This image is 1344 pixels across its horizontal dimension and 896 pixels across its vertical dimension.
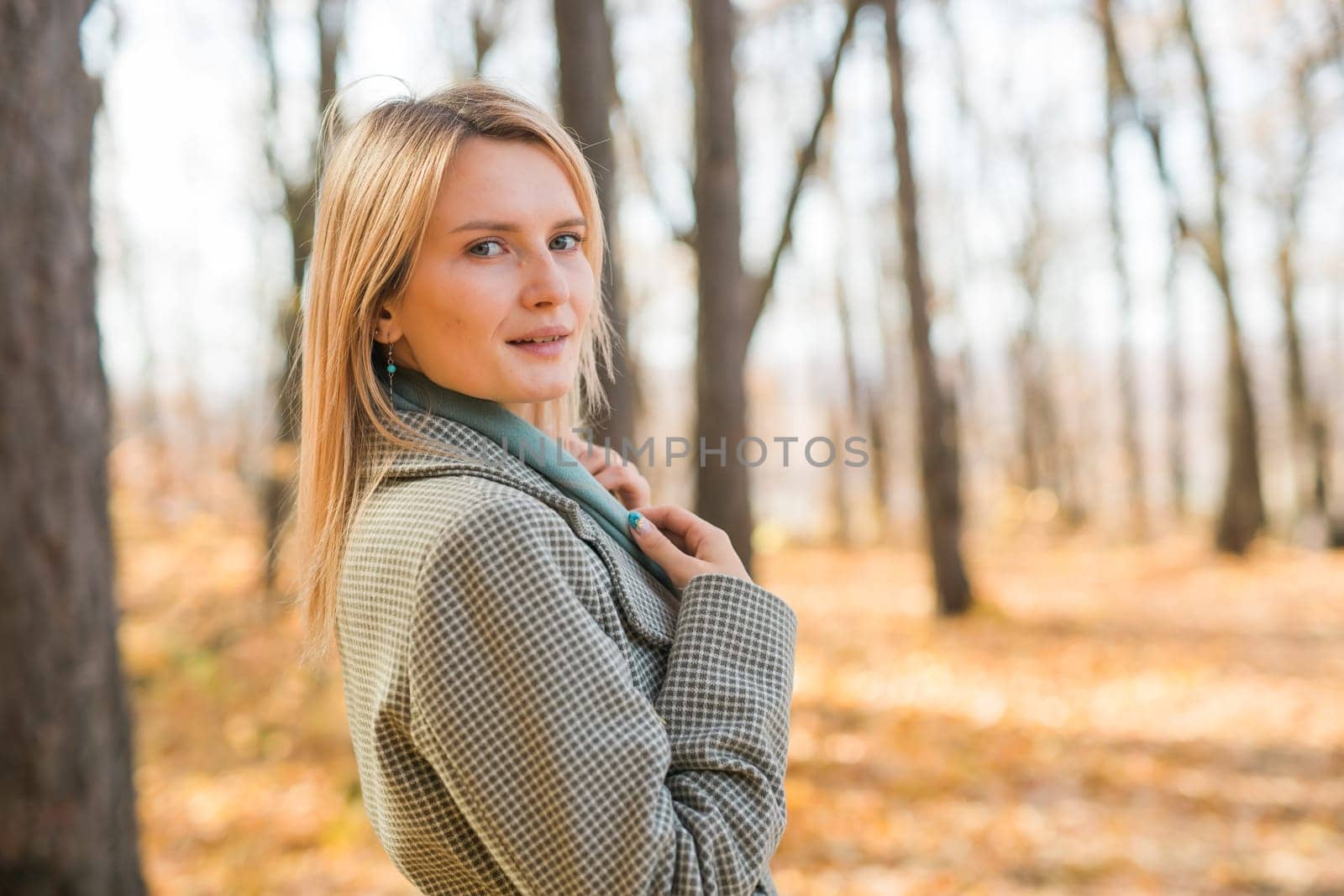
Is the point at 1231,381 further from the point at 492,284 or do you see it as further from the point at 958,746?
the point at 492,284

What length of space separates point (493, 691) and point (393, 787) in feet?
0.79

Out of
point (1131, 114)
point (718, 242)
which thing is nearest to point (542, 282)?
point (718, 242)

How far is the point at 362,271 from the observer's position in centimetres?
147

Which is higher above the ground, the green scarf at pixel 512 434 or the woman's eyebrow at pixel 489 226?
the woman's eyebrow at pixel 489 226

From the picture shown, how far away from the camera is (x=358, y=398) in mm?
1541

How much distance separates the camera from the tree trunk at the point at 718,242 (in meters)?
4.71

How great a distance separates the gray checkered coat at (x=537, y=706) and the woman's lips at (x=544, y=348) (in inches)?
7.6

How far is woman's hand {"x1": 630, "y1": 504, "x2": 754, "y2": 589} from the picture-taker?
5.18ft

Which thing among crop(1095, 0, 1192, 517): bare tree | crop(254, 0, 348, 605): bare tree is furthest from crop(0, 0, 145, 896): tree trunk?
crop(1095, 0, 1192, 517): bare tree

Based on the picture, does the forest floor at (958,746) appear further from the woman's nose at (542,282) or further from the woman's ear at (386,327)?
the woman's nose at (542,282)

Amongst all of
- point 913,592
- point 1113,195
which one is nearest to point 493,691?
point 913,592

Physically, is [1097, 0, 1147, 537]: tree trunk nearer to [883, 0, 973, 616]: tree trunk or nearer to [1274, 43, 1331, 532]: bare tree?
[1274, 43, 1331, 532]: bare tree

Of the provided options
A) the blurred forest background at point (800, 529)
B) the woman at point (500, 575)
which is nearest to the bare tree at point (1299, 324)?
the blurred forest background at point (800, 529)

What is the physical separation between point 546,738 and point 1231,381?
47.3 feet
